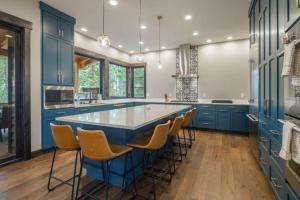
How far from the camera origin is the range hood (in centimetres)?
587

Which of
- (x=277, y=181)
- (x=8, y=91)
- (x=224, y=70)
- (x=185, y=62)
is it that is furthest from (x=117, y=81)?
(x=277, y=181)

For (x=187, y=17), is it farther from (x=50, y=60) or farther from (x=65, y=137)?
(x=65, y=137)

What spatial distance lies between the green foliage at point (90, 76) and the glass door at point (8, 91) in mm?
2231

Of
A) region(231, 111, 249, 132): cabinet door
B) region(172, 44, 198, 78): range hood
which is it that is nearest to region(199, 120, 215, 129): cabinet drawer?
Answer: region(231, 111, 249, 132): cabinet door

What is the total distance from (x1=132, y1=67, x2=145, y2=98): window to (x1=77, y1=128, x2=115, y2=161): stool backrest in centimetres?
550

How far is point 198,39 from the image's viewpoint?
17.6 feet

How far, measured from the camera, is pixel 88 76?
5551mm

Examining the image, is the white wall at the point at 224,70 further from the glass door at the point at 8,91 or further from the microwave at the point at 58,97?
the glass door at the point at 8,91

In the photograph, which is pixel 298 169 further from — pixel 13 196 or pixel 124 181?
pixel 13 196

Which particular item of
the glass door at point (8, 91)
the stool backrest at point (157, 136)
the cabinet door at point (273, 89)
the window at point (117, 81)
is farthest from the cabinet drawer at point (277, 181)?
the window at point (117, 81)

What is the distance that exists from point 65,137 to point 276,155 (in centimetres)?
Result: 227

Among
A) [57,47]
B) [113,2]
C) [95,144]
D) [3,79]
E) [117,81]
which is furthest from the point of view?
[117,81]

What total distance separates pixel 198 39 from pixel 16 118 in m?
5.01

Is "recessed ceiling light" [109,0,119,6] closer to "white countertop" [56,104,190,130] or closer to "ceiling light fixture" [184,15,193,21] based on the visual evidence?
"ceiling light fixture" [184,15,193,21]
